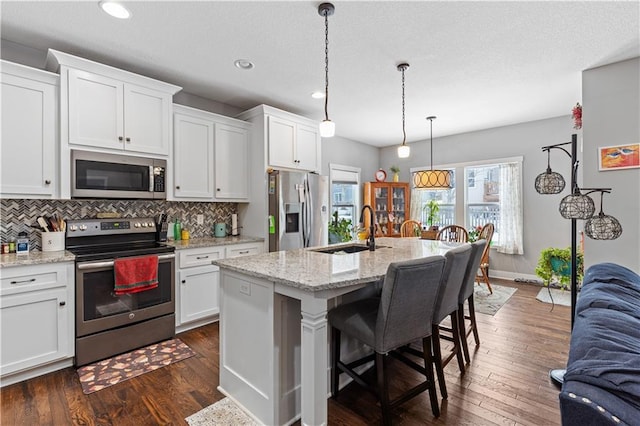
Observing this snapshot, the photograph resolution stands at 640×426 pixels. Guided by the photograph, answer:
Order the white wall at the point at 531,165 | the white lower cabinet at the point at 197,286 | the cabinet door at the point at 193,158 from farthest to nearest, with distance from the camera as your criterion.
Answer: the white wall at the point at 531,165 < the cabinet door at the point at 193,158 < the white lower cabinet at the point at 197,286

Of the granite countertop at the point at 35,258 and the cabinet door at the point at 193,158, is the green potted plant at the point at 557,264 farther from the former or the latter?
the granite countertop at the point at 35,258

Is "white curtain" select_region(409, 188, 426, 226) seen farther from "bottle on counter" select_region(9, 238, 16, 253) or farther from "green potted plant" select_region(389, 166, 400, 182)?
"bottle on counter" select_region(9, 238, 16, 253)

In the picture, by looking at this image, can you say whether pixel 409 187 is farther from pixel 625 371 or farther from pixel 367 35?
pixel 625 371

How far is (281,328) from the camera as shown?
68.9 inches

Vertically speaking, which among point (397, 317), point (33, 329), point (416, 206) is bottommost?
point (33, 329)

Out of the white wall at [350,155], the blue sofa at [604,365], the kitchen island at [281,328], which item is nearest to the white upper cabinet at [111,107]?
the kitchen island at [281,328]

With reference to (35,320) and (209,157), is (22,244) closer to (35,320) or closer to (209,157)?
(35,320)

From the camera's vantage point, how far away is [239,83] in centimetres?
340

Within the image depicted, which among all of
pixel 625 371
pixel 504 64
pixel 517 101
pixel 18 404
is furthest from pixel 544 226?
pixel 18 404

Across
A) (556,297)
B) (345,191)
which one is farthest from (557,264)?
(345,191)

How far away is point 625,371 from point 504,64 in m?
2.97

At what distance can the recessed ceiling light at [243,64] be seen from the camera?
2.88 metres

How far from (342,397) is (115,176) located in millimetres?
2742

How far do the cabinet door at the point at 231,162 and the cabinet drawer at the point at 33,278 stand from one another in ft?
5.46
